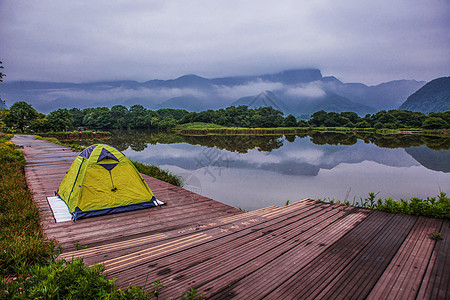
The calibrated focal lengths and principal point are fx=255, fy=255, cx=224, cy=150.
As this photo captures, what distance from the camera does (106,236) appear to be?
4.49 meters

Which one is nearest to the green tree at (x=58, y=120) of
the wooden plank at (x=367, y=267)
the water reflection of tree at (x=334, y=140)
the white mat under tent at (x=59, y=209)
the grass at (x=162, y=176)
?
the grass at (x=162, y=176)

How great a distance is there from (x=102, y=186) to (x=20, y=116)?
51.8 meters

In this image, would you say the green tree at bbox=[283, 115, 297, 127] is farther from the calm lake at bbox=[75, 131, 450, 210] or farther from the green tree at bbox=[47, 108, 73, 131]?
the calm lake at bbox=[75, 131, 450, 210]

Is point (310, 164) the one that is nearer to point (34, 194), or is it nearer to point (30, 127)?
point (34, 194)

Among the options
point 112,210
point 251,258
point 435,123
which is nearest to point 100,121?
point 112,210

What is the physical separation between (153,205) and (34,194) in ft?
11.8

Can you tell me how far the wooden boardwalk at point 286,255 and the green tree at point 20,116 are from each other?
169 ft

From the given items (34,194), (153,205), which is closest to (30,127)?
(34,194)

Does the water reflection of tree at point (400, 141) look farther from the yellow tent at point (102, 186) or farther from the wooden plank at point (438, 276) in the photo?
the yellow tent at point (102, 186)

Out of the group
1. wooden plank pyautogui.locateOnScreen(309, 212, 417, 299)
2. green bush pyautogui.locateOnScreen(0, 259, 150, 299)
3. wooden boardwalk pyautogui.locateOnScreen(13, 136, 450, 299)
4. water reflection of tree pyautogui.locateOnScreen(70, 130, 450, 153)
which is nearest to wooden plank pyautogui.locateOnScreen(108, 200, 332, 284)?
wooden boardwalk pyautogui.locateOnScreen(13, 136, 450, 299)

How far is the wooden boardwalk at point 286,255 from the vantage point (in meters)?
2.30

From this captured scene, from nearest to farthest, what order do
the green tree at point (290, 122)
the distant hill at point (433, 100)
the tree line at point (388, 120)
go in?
the tree line at point (388, 120)
the green tree at point (290, 122)
the distant hill at point (433, 100)

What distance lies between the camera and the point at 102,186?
5895mm

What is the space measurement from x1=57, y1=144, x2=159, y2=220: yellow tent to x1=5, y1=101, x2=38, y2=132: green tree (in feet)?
163
